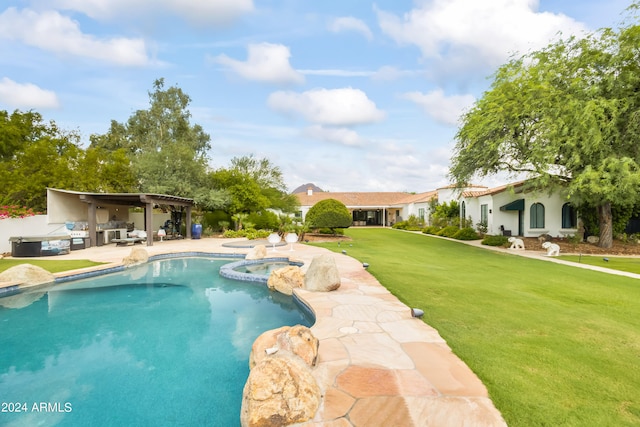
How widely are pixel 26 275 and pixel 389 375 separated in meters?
9.63

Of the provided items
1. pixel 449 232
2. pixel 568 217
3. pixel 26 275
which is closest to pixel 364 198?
pixel 449 232

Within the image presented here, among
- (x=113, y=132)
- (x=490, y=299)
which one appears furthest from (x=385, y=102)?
(x=113, y=132)

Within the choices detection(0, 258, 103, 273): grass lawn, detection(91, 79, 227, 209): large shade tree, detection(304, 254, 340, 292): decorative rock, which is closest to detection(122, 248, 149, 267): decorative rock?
detection(0, 258, 103, 273): grass lawn

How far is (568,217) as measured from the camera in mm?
18000

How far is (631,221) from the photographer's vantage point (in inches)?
679

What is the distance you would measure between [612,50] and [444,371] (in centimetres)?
1798

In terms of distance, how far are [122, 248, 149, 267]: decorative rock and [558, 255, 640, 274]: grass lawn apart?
16773 mm

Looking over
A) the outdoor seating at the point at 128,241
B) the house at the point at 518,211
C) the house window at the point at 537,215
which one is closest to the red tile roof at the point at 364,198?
the house at the point at 518,211

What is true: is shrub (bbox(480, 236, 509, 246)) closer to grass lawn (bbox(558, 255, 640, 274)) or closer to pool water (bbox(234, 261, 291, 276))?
grass lawn (bbox(558, 255, 640, 274))

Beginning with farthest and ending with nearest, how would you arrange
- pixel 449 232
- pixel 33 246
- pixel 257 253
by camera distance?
1. pixel 449 232
2. pixel 33 246
3. pixel 257 253

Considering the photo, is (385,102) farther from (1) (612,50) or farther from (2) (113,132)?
(2) (113,132)

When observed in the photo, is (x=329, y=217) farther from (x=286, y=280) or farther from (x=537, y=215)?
(x=537, y=215)

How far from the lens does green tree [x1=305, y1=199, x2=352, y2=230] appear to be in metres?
18.6

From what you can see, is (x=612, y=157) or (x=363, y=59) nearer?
(x=612, y=157)
